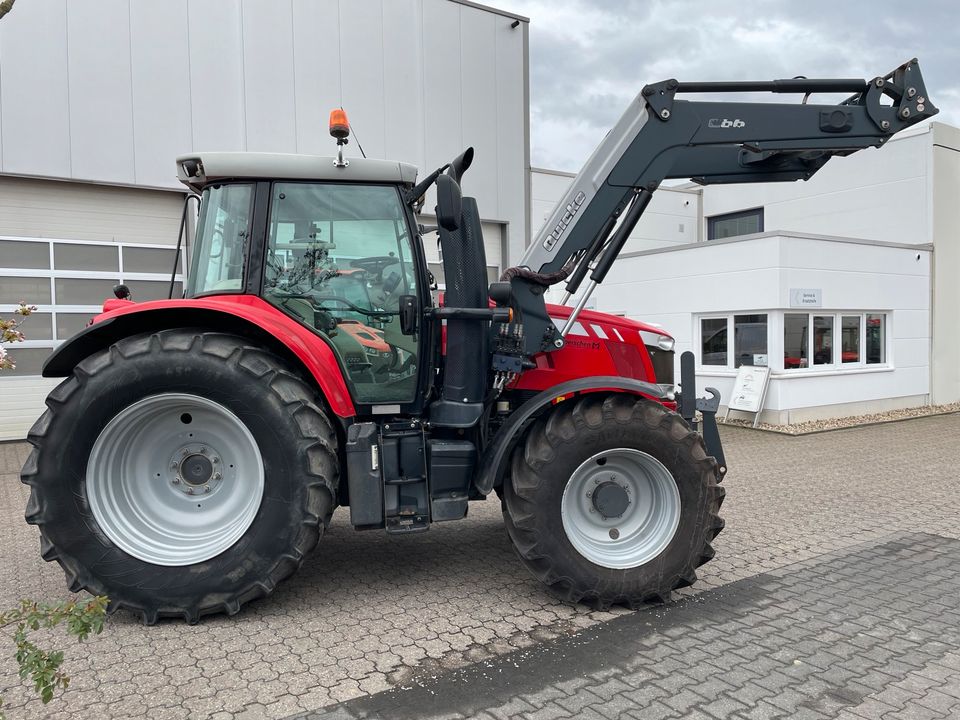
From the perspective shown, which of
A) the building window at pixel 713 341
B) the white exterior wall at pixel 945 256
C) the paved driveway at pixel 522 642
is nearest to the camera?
the paved driveway at pixel 522 642

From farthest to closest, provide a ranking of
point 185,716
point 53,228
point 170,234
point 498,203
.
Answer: point 498,203, point 170,234, point 53,228, point 185,716

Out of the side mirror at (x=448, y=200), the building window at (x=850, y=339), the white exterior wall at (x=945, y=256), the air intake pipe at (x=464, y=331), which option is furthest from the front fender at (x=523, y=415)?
the white exterior wall at (x=945, y=256)

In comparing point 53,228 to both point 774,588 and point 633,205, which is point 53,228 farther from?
point 774,588

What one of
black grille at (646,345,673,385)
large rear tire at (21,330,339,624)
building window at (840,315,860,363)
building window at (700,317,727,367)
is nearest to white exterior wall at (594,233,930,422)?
building window at (700,317,727,367)

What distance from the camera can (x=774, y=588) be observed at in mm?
4512

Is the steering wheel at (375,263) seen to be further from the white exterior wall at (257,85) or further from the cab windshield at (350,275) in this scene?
the white exterior wall at (257,85)

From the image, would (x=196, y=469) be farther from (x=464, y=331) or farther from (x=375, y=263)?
(x=464, y=331)

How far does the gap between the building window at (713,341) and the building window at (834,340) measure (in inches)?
44.6

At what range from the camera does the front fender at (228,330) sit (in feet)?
12.9

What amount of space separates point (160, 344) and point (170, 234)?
8.47 m

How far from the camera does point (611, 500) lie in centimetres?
424

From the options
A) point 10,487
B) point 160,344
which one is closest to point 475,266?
point 160,344

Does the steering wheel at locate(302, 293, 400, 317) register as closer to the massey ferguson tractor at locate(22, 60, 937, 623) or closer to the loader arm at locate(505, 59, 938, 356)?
the massey ferguson tractor at locate(22, 60, 937, 623)

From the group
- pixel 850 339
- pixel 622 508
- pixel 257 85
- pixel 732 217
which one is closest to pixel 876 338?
pixel 850 339
